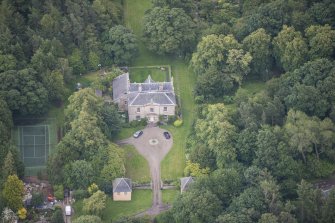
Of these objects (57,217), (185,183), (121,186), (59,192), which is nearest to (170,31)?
(185,183)

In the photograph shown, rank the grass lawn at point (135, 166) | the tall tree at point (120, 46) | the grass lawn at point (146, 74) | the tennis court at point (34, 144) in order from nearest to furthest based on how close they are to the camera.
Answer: the grass lawn at point (135, 166) < the tennis court at point (34, 144) < the grass lawn at point (146, 74) < the tall tree at point (120, 46)

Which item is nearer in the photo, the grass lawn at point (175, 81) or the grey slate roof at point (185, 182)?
the grey slate roof at point (185, 182)

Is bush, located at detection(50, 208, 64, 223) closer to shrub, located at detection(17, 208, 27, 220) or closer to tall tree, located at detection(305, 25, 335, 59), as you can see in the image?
shrub, located at detection(17, 208, 27, 220)

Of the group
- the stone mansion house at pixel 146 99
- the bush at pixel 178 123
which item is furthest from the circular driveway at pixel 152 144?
the stone mansion house at pixel 146 99

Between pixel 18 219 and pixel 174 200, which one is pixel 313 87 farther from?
pixel 18 219

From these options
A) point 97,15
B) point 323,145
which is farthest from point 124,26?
point 323,145

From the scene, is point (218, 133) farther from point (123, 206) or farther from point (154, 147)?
point (123, 206)

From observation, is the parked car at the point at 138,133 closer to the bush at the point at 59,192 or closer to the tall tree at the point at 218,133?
the tall tree at the point at 218,133
